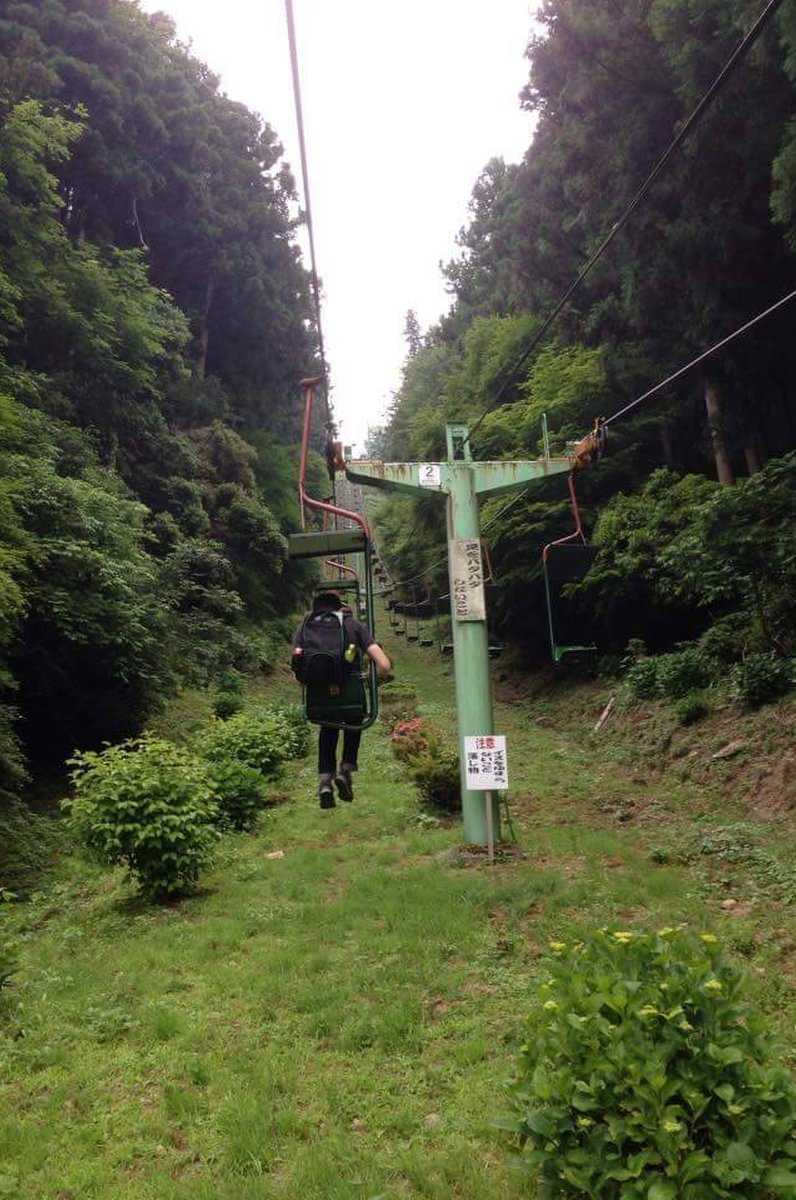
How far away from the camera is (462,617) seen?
809 centimetres

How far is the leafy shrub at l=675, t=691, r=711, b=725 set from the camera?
11.4 meters

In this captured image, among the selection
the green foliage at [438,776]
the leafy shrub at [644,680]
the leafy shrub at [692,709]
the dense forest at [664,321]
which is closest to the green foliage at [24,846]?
the green foliage at [438,776]

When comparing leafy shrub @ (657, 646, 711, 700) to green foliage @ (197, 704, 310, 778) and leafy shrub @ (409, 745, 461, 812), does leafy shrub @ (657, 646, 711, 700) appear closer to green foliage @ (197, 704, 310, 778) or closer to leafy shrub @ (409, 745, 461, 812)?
leafy shrub @ (409, 745, 461, 812)

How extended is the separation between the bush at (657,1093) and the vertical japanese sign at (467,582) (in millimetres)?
5590

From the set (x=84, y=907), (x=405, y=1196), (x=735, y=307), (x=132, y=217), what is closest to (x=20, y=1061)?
(x=405, y=1196)

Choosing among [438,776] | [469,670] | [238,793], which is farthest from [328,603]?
[238,793]

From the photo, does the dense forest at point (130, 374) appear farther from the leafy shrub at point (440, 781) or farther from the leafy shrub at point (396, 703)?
the leafy shrub at point (440, 781)

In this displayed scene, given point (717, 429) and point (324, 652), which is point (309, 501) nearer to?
point (324, 652)

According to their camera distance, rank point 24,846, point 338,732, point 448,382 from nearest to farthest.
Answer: point 338,732, point 24,846, point 448,382

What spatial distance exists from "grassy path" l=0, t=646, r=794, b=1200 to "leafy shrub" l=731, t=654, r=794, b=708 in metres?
2.51

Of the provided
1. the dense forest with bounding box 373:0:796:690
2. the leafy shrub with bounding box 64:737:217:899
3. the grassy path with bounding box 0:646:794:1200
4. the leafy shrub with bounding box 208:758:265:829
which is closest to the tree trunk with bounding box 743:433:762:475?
the dense forest with bounding box 373:0:796:690

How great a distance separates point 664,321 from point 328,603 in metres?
9.75

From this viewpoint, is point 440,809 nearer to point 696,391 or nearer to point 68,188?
point 696,391

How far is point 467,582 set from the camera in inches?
319
